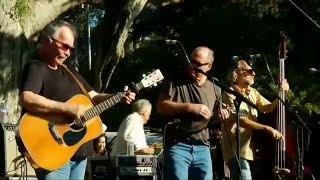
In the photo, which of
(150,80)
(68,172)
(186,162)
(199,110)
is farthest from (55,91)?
(186,162)

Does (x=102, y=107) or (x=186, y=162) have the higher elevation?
(x=102, y=107)

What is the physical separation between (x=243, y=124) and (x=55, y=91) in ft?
9.34

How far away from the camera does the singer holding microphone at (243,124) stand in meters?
7.88

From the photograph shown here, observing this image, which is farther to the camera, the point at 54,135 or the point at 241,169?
the point at 241,169

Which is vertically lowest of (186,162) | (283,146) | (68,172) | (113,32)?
Result: (68,172)

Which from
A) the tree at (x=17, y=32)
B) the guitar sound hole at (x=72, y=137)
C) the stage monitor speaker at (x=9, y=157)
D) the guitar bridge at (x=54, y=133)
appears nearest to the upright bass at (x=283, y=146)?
the guitar sound hole at (x=72, y=137)

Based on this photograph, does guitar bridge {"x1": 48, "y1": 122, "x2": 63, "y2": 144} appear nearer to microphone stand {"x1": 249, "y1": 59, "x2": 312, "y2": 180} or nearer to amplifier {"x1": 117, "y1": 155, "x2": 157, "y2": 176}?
microphone stand {"x1": 249, "y1": 59, "x2": 312, "y2": 180}

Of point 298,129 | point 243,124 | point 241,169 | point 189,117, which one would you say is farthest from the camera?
point 243,124

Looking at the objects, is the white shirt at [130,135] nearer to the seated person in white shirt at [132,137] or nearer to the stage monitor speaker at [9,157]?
the seated person in white shirt at [132,137]

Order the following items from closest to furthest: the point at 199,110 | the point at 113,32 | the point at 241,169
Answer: the point at 199,110 → the point at 241,169 → the point at 113,32

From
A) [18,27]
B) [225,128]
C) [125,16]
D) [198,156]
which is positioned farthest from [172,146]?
[125,16]

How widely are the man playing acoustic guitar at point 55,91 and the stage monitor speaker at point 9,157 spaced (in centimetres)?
551

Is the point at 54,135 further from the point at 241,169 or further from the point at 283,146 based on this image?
the point at 283,146

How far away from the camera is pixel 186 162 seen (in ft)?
21.9
